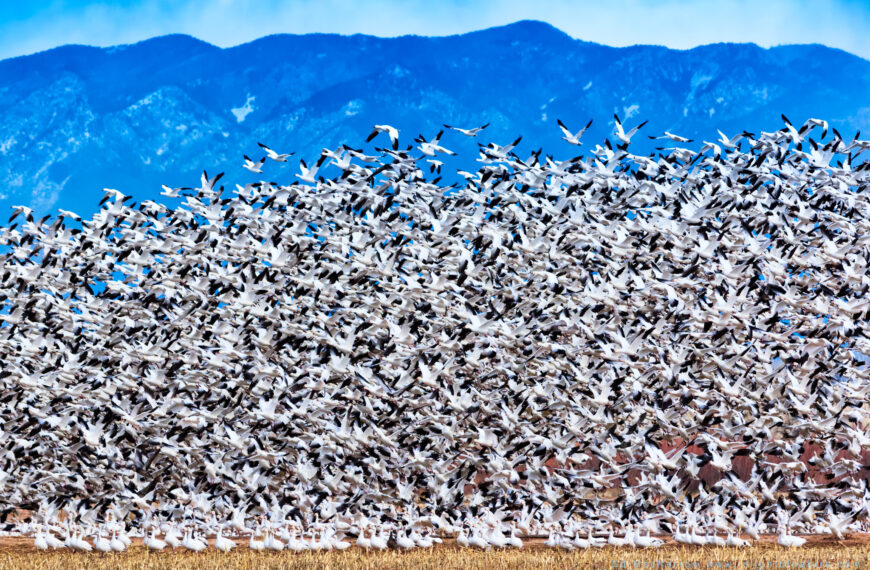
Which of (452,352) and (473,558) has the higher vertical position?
(452,352)

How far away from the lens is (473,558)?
76.8ft

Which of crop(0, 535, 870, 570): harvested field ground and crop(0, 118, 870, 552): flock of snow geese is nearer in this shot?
crop(0, 535, 870, 570): harvested field ground

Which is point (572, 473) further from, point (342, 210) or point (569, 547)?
point (342, 210)

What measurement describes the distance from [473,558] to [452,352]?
34.9 ft

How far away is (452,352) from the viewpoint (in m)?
33.5

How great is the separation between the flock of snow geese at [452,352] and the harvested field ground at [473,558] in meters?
1.37

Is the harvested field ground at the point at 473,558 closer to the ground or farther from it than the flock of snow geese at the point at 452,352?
closer to the ground

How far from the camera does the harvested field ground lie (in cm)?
2236

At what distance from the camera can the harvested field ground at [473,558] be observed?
22359mm

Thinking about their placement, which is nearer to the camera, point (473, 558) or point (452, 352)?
point (473, 558)

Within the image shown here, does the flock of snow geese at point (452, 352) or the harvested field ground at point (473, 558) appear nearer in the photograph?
the harvested field ground at point (473, 558)

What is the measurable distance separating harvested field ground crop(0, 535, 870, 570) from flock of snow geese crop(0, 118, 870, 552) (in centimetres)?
137

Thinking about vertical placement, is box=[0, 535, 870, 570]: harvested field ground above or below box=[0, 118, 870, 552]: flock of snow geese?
below

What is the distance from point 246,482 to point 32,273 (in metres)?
10.9
